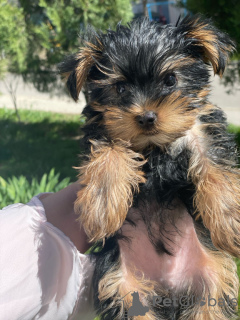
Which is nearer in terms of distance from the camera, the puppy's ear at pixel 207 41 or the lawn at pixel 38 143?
the puppy's ear at pixel 207 41

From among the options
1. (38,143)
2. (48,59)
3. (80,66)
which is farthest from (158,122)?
(38,143)

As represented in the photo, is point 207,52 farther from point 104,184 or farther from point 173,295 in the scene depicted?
point 173,295

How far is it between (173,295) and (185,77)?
1.19 metres

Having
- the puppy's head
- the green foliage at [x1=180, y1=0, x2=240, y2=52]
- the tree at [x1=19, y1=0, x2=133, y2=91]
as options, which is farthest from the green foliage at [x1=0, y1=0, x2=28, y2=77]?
the puppy's head

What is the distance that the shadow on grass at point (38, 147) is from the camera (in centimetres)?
666

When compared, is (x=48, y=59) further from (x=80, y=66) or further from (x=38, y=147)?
(x=80, y=66)

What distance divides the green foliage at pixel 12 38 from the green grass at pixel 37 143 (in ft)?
5.15

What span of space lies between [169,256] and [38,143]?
20.5 ft

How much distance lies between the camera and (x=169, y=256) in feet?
6.74

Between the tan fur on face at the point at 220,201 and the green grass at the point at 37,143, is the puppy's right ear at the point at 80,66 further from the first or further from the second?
the green grass at the point at 37,143

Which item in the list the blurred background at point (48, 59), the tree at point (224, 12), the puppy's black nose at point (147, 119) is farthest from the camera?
the blurred background at point (48, 59)

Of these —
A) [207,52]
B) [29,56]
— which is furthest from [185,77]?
[29,56]

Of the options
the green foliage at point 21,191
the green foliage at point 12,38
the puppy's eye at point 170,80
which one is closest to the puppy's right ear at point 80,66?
the puppy's eye at point 170,80

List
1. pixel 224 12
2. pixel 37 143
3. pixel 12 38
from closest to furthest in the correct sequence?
1. pixel 224 12
2. pixel 12 38
3. pixel 37 143
